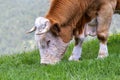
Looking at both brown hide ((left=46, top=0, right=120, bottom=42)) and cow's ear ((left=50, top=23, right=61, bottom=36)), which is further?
brown hide ((left=46, top=0, right=120, bottom=42))

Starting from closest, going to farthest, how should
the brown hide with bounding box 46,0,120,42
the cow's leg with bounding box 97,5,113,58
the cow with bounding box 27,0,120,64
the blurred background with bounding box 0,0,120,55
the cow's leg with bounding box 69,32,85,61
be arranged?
1. the cow with bounding box 27,0,120,64
2. the brown hide with bounding box 46,0,120,42
3. the cow's leg with bounding box 97,5,113,58
4. the cow's leg with bounding box 69,32,85,61
5. the blurred background with bounding box 0,0,120,55

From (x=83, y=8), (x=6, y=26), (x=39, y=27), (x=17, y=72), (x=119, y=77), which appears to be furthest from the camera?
(x=6, y=26)

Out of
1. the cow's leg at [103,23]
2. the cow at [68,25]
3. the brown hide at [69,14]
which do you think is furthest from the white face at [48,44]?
the cow's leg at [103,23]

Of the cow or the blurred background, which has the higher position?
Result: the cow

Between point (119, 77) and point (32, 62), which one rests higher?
point (119, 77)

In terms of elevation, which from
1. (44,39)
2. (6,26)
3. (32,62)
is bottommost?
(6,26)

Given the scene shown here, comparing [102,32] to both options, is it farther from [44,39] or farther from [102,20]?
[44,39]

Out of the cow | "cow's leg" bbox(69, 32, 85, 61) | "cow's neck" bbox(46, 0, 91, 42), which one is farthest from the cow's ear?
"cow's leg" bbox(69, 32, 85, 61)

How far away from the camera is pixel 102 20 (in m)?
12.1

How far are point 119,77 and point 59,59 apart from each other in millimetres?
2889

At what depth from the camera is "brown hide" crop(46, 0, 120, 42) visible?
1113 centimetres

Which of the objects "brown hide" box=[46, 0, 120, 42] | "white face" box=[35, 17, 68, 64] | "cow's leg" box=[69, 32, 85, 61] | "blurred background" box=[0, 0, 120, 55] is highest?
"brown hide" box=[46, 0, 120, 42]

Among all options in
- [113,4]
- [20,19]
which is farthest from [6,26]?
[113,4]

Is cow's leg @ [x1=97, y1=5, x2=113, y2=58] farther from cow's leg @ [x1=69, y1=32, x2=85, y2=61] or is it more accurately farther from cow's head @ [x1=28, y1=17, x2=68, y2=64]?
cow's head @ [x1=28, y1=17, x2=68, y2=64]
